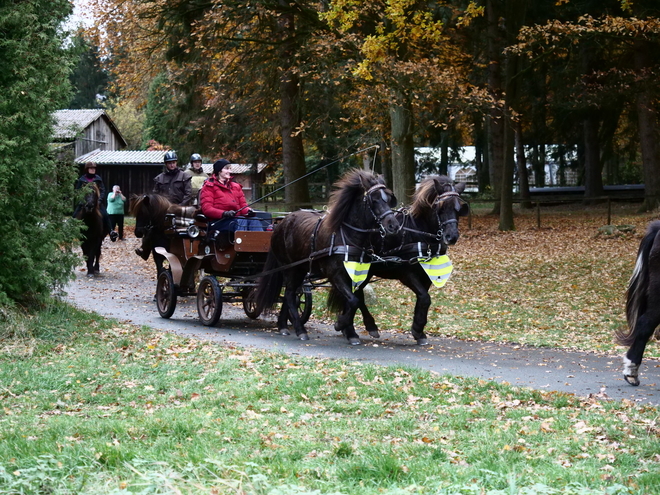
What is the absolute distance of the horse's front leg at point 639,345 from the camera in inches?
335

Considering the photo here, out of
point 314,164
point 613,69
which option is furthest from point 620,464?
point 314,164

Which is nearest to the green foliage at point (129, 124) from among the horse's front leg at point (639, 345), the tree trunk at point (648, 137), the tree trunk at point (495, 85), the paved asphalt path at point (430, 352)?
the tree trunk at point (495, 85)

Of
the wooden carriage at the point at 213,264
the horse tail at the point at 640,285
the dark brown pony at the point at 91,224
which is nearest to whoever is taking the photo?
the horse tail at the point at 640,285

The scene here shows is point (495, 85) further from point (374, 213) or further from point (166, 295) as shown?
point (374, 213)

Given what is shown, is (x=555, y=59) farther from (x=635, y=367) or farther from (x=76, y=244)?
(x=635, y=367)

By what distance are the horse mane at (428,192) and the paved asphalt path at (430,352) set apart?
175cm

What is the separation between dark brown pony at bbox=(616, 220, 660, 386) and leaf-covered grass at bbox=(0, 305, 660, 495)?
1.08 metres

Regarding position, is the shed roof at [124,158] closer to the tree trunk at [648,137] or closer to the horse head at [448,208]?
the tree trunk at [648,137]

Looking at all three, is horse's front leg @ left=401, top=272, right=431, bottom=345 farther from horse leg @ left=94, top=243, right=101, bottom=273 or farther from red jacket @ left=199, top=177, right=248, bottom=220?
horse leg @ left=94, top=243, right=101, bottom=273

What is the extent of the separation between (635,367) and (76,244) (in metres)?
8.16

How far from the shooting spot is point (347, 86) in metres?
26.3

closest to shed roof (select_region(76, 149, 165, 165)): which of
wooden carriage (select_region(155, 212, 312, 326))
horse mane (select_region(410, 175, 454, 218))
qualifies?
wooden carriage (select_region(155, 212, 312, 326))

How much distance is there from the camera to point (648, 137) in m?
27.2

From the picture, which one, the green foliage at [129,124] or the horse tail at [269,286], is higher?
the green foliage at [129,124]
